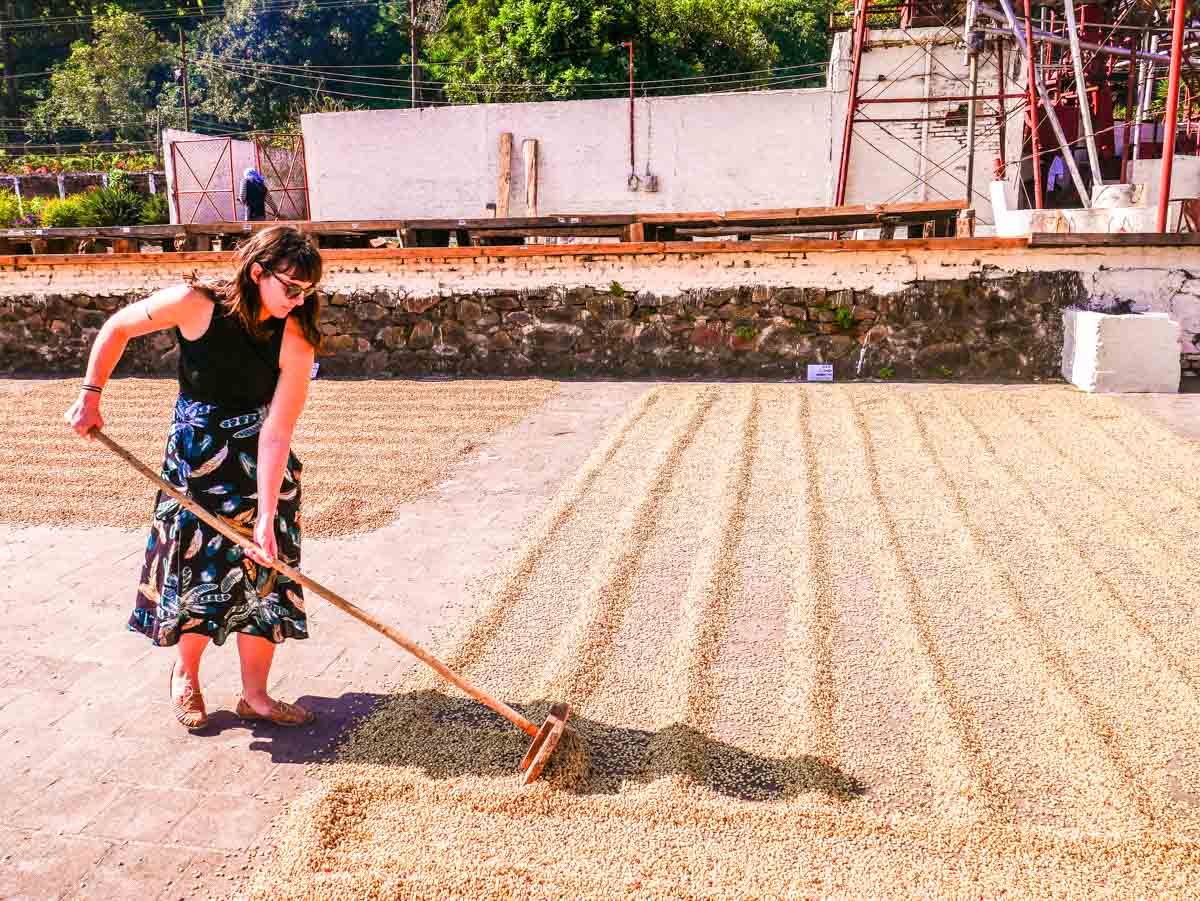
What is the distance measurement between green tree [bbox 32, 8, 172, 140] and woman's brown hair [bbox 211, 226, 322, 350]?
4588 cm

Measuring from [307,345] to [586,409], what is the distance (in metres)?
4.90

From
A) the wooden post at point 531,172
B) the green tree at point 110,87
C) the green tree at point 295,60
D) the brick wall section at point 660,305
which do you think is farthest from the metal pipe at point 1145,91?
the green tree at point 110,87

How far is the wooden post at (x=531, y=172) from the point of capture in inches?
750

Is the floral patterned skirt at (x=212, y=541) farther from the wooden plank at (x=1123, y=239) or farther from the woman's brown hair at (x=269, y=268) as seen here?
the wooden plank at (x=1123, y=239)

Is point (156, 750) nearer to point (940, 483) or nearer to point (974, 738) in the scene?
point (974, 738)

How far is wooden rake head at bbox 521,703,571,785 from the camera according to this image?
9.16 ft

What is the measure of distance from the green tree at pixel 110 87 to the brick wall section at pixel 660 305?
1519 inches

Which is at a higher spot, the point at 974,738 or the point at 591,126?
the point at 591,126

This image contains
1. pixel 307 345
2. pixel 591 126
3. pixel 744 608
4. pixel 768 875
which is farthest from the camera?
pixel 591 126

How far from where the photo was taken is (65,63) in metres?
45.4

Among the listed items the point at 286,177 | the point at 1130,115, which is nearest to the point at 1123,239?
the point at 1130,115

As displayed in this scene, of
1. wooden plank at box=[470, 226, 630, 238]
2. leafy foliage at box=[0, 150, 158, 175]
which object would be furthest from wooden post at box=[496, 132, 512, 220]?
leafy foliage at box=[0, 150, 158, 175]

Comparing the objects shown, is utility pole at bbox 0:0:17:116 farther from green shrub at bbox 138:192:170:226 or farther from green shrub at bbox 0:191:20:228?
green shrub at bbox 138:192:170:226

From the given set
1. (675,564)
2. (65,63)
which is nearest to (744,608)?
(675,564)
